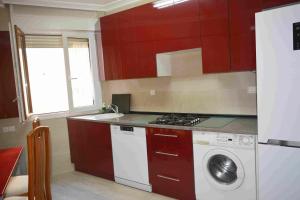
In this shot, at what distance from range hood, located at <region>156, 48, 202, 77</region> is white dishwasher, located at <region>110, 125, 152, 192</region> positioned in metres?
0.83

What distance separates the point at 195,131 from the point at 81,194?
66.8 inches

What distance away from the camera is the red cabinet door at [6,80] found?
3.55 m

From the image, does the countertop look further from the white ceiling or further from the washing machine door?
the white ceiling

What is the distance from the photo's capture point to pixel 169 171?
118 inches

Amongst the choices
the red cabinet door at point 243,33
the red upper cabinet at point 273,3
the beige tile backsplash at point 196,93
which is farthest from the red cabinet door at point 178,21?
the red upper cabinet at point 273,3

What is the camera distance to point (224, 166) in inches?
106

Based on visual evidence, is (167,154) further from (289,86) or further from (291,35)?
(291,35)

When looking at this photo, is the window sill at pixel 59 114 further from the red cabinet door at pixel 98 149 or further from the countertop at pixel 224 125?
the countertop at pixel 224 125

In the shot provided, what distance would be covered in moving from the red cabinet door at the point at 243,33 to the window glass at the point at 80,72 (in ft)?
8.17

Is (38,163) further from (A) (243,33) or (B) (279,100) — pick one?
(A) (243,33)

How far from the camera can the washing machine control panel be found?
7.75 ft

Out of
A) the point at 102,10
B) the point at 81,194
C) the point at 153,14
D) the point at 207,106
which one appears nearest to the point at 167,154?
the point at 207,106

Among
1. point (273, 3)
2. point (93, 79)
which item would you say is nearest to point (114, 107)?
point (93, 79)

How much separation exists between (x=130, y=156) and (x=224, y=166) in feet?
3.93
